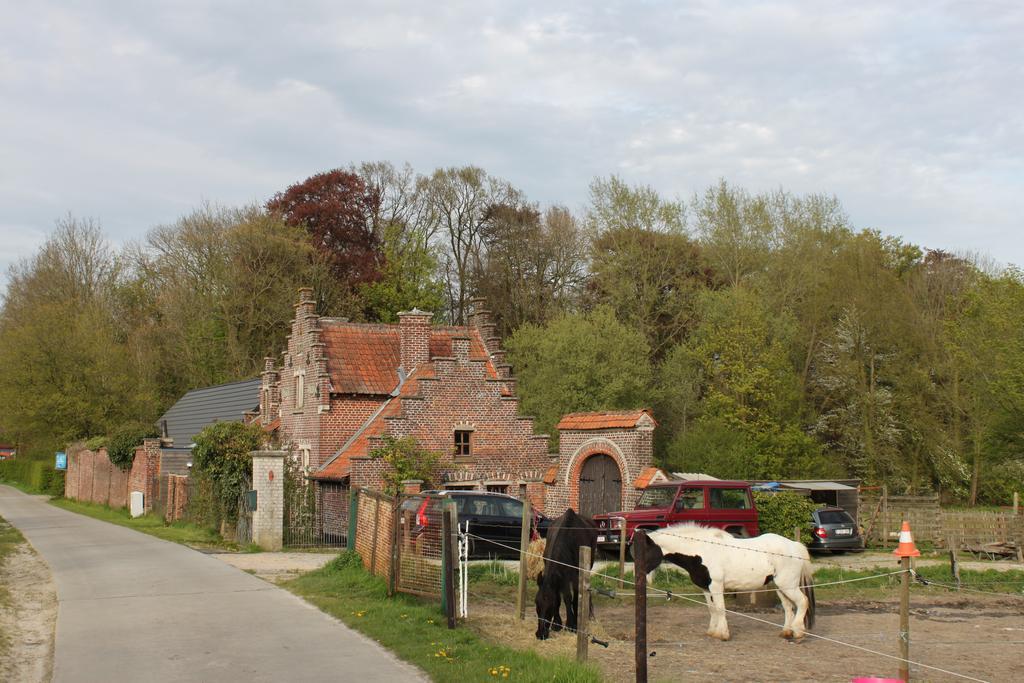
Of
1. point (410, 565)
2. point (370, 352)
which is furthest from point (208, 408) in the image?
point (410, 565)

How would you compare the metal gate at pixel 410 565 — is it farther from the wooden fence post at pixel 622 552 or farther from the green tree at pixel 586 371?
the green tree at pixel 586 371

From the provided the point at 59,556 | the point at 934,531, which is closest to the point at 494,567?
the point at 59,556

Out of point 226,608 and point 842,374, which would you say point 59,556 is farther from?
point 842,374

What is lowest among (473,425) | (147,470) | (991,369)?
(147,470)

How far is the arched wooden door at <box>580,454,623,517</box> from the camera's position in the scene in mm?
26156

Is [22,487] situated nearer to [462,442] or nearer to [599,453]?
[462,442]

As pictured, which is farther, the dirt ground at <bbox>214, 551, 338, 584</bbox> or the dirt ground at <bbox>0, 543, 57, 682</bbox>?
the dirt ground at <bbox>214, 551, 338, 584</bbox>

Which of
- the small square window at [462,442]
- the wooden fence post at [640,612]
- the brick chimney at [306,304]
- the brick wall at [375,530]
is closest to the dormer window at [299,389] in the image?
the brick chimney at [306,304]

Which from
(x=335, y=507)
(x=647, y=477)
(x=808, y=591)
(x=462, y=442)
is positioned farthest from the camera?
(x=462, y=442)

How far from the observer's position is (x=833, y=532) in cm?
2534

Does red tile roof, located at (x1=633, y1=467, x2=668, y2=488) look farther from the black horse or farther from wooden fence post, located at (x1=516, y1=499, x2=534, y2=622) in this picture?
the black horse

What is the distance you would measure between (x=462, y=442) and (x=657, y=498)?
8.80m

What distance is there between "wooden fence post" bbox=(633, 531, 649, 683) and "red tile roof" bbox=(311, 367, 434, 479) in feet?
61.9

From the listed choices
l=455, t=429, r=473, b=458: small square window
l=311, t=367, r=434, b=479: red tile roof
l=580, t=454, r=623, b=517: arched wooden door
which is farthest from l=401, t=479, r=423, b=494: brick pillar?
l=580, t=454, r=623, b=517: arched wooden door
